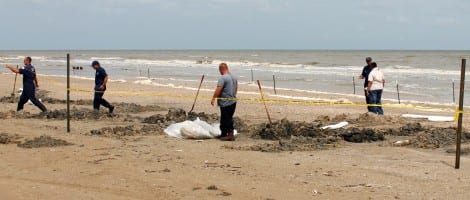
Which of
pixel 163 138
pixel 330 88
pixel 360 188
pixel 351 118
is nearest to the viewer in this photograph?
pixel 360 188

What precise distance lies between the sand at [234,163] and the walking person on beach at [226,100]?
0.27 meters

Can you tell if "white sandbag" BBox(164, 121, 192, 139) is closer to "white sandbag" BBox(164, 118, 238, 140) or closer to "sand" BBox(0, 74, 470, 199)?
"white sandbag" BBox(164, 118, 238, 140)

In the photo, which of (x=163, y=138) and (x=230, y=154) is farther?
(x=163, y=138)

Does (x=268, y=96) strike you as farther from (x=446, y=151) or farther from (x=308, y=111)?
(x=446, y=151)

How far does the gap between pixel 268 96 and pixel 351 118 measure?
8.70 m

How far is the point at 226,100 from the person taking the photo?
10961 mm

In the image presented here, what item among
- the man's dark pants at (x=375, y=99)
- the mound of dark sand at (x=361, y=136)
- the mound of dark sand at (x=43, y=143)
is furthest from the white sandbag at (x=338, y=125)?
the mound of dark sand at (x=43, y=143)

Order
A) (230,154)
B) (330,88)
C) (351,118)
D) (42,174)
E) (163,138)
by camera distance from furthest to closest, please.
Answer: (330,88) < (351,118) < (163,138) < (230,154) < (42,174)

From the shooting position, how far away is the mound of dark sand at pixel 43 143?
32.6 ft

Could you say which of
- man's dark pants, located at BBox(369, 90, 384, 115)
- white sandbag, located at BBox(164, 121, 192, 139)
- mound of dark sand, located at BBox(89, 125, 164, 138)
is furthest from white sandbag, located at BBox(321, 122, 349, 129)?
mound of dark sand, located at BBox(89, 125, 164, 138)

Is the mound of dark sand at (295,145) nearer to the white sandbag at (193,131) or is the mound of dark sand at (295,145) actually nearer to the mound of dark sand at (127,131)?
the white sandbag at (193,131)

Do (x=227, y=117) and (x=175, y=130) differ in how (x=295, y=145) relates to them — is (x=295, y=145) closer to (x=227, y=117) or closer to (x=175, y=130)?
(x=227, y=117)

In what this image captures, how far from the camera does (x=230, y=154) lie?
31.1 ft

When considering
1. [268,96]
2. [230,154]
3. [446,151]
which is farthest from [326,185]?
[268,96]
